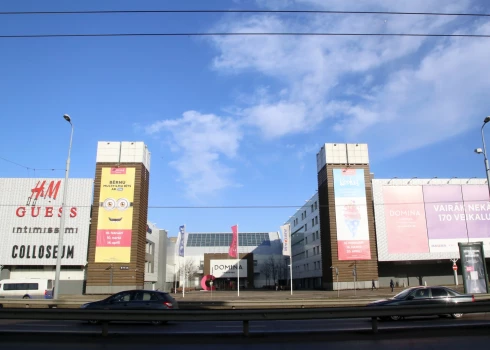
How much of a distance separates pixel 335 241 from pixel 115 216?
30727 mm

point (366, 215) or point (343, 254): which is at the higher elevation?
point (366, 215)

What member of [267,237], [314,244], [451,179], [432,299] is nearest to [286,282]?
[267,237]

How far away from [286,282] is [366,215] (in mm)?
46782

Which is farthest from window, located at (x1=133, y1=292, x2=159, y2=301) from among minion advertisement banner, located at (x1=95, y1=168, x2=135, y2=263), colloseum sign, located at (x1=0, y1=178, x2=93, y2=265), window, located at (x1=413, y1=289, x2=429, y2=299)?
colloseum sign, located at (x1=0, y1=178, x2=93, y2=265)

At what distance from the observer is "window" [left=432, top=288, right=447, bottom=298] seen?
17672mm

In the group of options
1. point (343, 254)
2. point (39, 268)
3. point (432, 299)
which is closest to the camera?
point (432, 299)

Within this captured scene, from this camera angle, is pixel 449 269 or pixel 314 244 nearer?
pixel 449 269

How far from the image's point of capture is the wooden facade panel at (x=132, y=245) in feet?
170

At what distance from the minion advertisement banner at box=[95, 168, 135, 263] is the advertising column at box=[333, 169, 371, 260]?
29.3 meters

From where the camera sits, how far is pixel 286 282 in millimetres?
99562

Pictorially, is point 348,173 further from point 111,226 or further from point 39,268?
point 39,268

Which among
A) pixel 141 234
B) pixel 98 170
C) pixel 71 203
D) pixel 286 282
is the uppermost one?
pixel 98 170

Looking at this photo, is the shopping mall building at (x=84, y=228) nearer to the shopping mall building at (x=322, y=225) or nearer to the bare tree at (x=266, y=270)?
the shopping mall building at (x=322, y=225)

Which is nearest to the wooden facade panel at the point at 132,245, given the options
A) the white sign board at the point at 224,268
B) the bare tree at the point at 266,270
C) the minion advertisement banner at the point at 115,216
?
the minion advertisement banner at the point at 115,216
